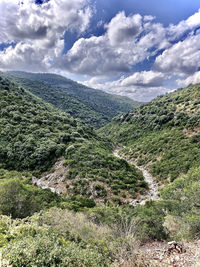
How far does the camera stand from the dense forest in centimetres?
559

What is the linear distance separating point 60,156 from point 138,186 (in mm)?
15783

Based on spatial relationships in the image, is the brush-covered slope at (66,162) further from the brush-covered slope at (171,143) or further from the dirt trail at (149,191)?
the brush-covered slope at (171,143)

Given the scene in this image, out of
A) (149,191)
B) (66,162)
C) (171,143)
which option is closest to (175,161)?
(171,143)

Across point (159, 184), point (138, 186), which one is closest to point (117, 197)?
point (138, 186)

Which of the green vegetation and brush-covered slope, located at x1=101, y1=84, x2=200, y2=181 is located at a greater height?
brush-covered slope, located at x1=101, y1=84, x2=200, y2=181

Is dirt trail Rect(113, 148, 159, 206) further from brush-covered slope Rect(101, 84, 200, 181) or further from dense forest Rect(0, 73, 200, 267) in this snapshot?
brush-covered slope Rect(101, 84, 200, 181)

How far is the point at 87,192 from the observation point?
1980 centimetres

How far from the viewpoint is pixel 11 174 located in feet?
60.3

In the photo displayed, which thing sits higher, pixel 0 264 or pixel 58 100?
pixel 58 100

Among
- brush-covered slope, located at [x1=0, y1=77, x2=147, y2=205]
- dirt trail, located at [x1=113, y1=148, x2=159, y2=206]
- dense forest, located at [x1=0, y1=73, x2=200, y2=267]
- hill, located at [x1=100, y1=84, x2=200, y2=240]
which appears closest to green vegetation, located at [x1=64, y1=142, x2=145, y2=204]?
brush-covered slope, located at [x1=0, y1=77, x2=147, y2=205]

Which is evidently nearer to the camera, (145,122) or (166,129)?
(166,129)

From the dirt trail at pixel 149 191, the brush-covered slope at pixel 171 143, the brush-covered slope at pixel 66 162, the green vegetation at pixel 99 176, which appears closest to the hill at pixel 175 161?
the brush-covered slope at pixel 171 143

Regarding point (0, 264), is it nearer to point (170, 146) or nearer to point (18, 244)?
point (18, 244)

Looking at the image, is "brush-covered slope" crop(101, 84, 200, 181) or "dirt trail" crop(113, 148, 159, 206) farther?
"brush-covered slope" crop(101, 84, 200, 181)
